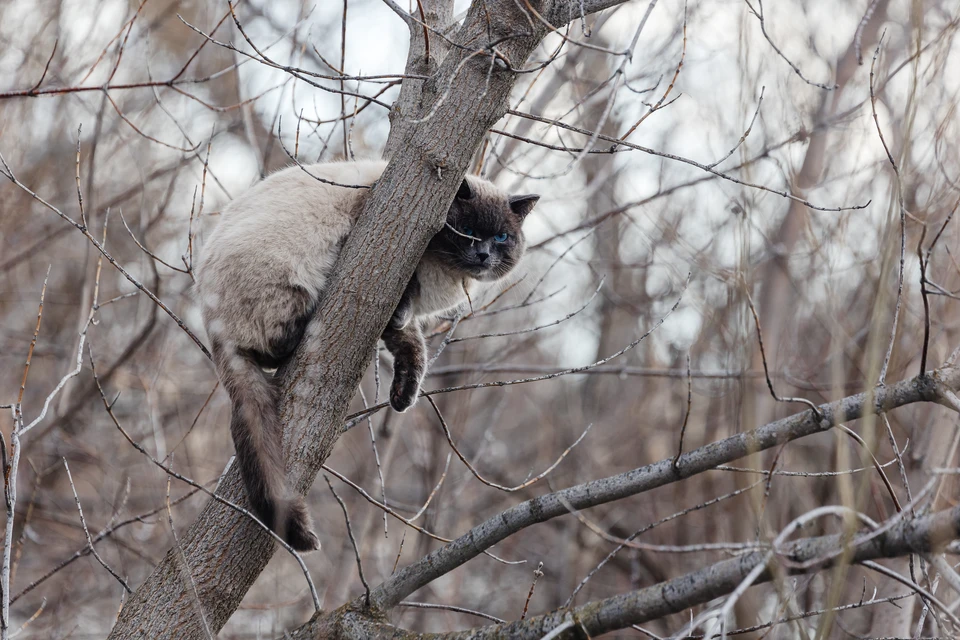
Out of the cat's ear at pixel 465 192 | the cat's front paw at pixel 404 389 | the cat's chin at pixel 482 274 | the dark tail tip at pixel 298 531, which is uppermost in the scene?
the cat's ear at pixel 465 192

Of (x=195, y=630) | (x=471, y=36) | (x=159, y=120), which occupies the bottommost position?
(x=195, y=630)

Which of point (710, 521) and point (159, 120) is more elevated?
point (159, 120)

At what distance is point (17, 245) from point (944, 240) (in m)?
6.83

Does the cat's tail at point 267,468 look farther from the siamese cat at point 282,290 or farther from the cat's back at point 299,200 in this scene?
→ the cat's back at point 299,200

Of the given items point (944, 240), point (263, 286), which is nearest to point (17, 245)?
point (263, 286)

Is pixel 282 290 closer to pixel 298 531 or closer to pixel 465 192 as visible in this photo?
pixel 298 531

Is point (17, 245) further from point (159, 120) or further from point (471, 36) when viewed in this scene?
point (471, 36)

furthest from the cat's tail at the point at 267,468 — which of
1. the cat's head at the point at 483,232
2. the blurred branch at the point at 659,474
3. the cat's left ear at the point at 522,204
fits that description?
the cat's left ear at the point at 522,204

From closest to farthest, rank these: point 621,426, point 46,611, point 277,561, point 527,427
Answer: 1. point 46,611
2. point 277,561
3. point 621,426
4. point 527,427

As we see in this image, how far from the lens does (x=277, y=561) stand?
7773 mm

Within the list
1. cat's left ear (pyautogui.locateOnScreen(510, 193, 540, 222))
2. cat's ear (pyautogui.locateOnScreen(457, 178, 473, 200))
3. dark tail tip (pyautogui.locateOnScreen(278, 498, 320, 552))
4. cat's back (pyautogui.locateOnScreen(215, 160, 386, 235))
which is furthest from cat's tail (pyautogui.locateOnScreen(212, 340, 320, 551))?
cat's left ear (pyautogui.locateOnScreen(510, 193, 540, 222))

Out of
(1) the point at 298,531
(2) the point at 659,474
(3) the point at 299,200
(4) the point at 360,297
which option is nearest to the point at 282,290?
(3) the point at 299,200

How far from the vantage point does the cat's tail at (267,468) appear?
2590 millimetres

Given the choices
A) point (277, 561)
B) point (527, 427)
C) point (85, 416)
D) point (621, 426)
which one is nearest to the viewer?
point (85, 416)
